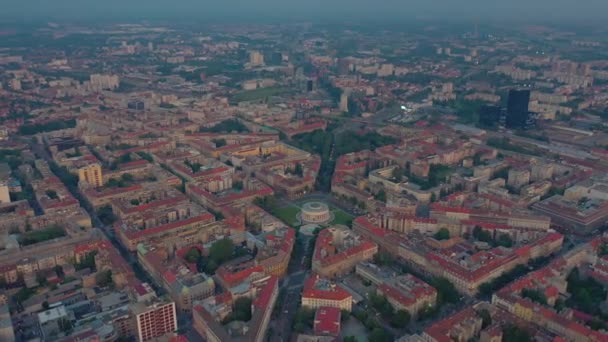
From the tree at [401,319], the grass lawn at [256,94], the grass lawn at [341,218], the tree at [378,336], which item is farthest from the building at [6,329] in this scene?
the grass lawn at [256,94]

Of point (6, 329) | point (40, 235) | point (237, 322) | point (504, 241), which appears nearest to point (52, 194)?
point (40, 235)

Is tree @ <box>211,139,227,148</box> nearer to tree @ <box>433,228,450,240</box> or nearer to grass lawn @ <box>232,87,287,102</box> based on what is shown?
grass lawn @ <box>232,87,287,102</box>

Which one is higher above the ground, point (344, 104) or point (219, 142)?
point (344, 104)

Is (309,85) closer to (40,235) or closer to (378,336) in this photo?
(40,235)

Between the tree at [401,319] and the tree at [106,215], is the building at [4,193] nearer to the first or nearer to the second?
the tree at [106,215]

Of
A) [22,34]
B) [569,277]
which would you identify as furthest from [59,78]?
[569,277]

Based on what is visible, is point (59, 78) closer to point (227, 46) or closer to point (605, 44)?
point (227, 46)
